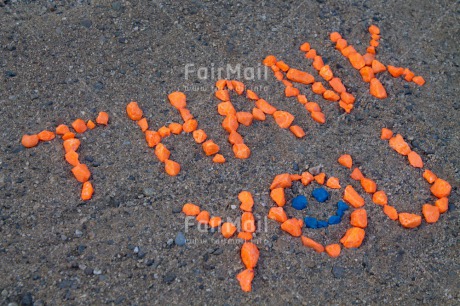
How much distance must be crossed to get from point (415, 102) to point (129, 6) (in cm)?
163

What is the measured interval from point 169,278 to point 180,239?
0.59 ft

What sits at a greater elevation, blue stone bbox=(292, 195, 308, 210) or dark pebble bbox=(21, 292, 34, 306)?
blue stone bbox=(292, 195, 308, 210)

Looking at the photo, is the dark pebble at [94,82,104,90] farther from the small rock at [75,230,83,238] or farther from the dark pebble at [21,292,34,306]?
the dark pebble at [21,292,34,306]

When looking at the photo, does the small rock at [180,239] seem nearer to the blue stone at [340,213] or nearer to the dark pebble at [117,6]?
the blue stone at [340,213]

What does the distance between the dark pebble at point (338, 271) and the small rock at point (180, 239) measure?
63cm

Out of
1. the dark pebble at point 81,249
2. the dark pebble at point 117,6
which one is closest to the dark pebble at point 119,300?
the dark pebble at point 81,249

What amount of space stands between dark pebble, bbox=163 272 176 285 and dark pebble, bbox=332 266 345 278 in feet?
2.15

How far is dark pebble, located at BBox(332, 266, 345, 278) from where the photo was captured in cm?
246

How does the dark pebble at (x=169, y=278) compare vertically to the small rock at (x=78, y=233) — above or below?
below

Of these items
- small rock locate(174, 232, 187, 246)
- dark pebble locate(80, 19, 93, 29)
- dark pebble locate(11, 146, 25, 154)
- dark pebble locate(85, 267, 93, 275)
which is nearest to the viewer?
dark pebble locate(85, 267, 93, 275)

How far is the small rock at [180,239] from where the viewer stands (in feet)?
8.18

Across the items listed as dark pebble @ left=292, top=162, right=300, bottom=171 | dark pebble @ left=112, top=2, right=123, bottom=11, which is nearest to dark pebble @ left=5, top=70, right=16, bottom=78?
dark pebble @ left=112, top=2, right=123, bottom=11

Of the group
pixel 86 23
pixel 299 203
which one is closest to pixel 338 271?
pixel 299 203

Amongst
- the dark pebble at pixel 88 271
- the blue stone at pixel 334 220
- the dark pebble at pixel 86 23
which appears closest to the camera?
the dark pebble at pixel 88 271
